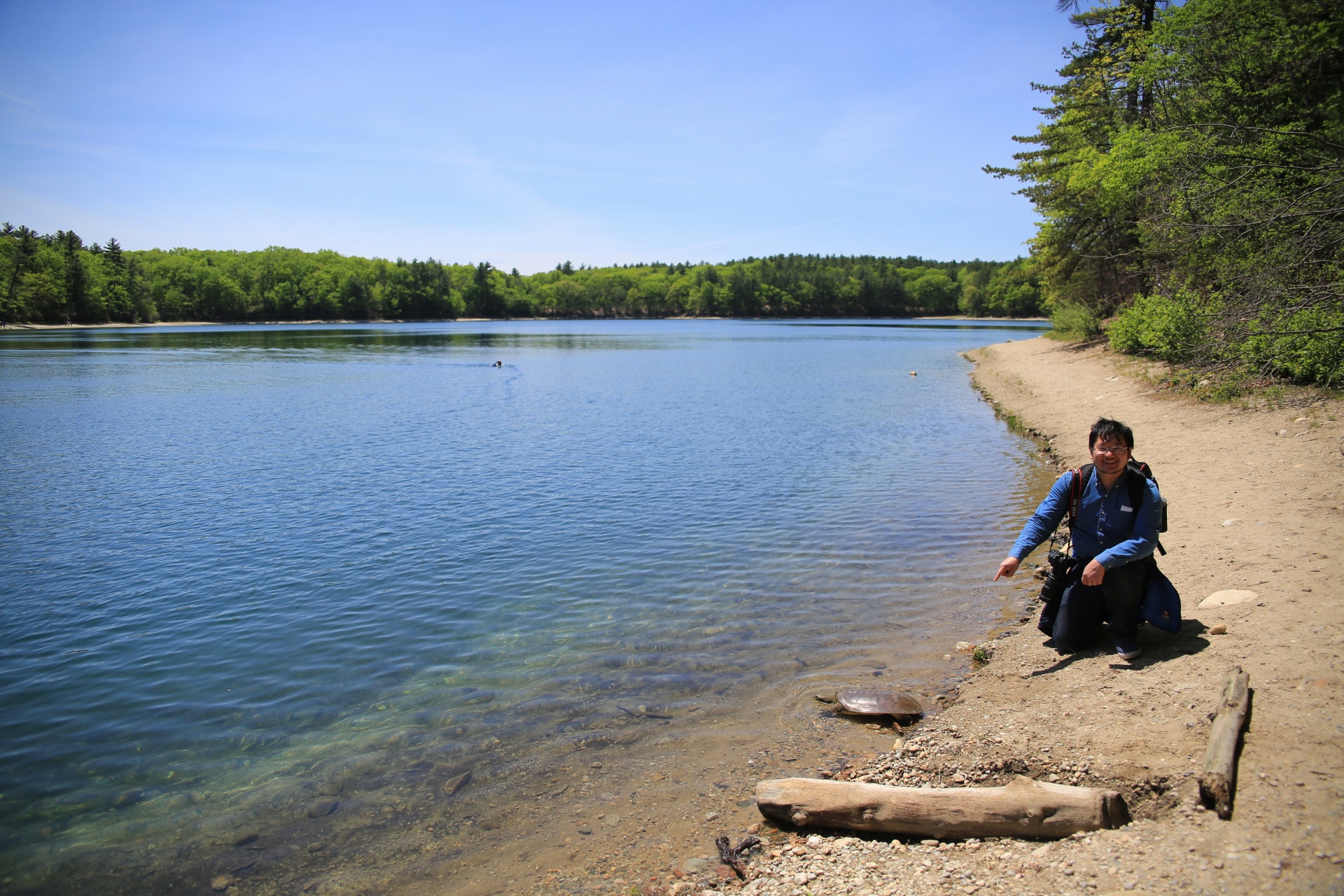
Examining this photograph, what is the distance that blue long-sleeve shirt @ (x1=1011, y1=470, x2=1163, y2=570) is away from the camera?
19.4 ft

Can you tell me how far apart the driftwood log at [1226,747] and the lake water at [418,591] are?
284cm

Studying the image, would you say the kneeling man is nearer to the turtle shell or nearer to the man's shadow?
the man's shadow

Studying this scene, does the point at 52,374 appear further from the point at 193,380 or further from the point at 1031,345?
the point at 1031,345

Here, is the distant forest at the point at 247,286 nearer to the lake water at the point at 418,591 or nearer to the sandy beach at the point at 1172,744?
the lake water at the point at 418,591

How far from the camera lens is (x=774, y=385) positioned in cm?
4119

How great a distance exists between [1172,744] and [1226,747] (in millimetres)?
513

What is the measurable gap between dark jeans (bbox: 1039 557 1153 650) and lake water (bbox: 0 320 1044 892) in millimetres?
1386

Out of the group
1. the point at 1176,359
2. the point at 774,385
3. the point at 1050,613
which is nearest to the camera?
the point at 1050,613

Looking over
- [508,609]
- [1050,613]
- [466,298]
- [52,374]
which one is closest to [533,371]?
[52,374]

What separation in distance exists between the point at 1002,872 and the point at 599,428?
72.7ft

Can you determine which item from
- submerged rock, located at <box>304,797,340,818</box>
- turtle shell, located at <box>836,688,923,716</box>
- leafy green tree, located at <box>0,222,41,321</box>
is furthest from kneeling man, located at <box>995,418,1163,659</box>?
leafy green tree, located at <box>0,222,41,321</box>

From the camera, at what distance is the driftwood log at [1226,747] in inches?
161

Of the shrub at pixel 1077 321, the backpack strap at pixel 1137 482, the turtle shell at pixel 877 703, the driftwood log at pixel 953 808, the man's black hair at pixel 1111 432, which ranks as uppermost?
the shrub at pixel 1077 321

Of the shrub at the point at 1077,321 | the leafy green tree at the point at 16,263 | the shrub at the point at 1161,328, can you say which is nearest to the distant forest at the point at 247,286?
the leafy green tree at the point at 16,263
